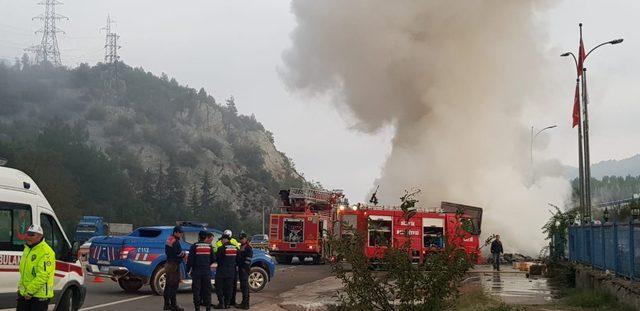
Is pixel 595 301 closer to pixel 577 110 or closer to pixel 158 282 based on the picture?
pixel 158 282

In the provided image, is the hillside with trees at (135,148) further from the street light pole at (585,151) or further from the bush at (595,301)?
the bush at (595,301)

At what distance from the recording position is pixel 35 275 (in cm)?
737

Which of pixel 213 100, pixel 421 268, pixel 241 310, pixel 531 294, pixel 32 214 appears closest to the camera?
pixel 421 268

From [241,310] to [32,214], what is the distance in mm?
4956

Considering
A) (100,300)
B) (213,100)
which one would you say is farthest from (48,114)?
(100,300)

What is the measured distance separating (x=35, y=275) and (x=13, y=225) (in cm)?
225

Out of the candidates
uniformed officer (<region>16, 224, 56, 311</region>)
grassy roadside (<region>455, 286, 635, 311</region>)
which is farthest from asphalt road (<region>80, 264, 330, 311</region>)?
uniformed officer (<region>16, 224, 56, 311</region>)

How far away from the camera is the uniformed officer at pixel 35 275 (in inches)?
290

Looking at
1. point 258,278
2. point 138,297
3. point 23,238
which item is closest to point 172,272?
point 138,297

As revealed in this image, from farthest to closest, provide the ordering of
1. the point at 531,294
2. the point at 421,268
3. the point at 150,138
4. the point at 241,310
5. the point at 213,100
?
the point at 213,100 → the point at 150,138 → the point at 531,294 → the point at 241,310 → the point at 421,268

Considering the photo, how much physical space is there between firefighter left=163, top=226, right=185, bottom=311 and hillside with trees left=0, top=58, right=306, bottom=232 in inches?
2192

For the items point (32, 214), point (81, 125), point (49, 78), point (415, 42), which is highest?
point (49, 78)

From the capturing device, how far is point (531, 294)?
704 inches

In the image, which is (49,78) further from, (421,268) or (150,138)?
(421,268)
